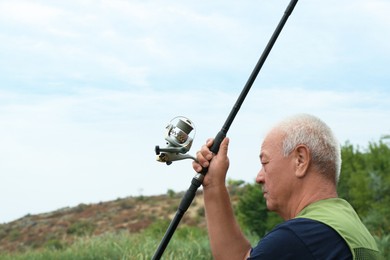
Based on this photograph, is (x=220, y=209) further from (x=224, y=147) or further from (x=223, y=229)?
(x=224, y=147)

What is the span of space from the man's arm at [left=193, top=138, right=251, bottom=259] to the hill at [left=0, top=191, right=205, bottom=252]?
35.8 meters

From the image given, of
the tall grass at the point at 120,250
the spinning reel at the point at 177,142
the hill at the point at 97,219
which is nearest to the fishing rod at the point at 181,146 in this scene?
the spinning reel at the point at 177,142

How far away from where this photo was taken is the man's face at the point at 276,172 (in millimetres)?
3312

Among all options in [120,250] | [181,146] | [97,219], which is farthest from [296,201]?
[97,219]

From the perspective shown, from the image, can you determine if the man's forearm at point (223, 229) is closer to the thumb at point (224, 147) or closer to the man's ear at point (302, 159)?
the thumb at point (224, 147)

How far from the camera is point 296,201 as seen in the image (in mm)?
3328

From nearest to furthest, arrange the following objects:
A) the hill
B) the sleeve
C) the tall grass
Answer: the sleeve → the tall grass → the hill

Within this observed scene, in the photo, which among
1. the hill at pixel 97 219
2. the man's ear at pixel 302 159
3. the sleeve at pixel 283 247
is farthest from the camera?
the hill at pixel 97 219

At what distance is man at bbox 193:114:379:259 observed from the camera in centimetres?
305

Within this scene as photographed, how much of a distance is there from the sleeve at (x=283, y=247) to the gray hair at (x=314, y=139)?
363mm

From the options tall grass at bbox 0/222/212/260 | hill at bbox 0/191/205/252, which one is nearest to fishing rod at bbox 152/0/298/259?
tall grass at bbox 0/222/212/260

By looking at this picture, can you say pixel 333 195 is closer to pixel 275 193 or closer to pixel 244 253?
pixel 275 193

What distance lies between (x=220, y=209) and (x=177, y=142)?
446 millimetres

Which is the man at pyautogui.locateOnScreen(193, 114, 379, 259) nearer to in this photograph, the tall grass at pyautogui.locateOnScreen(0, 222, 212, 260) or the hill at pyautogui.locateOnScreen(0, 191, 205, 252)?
the tall grass at pyautogui.locateOnScreen(0, 222, 212, 260)
